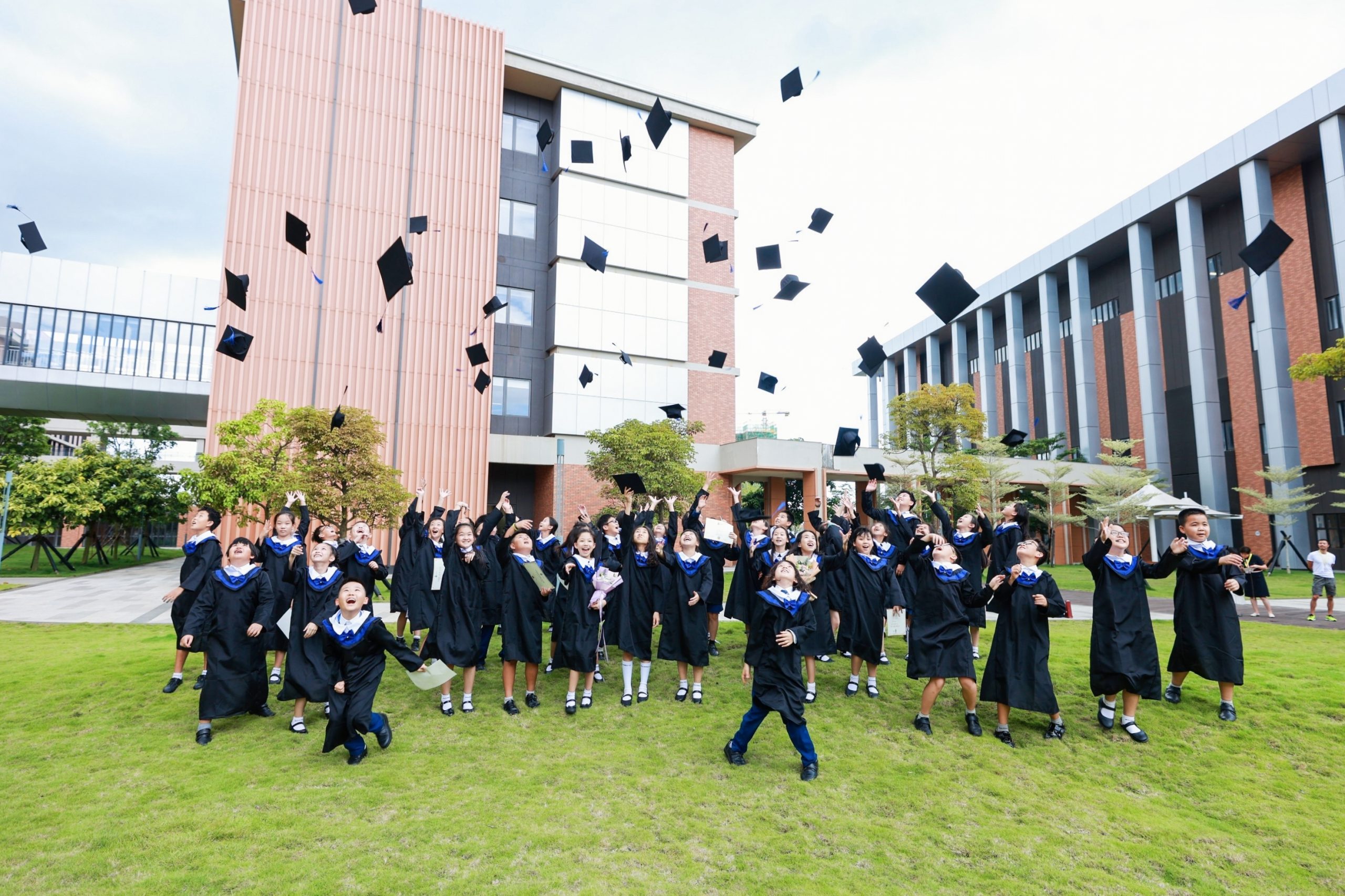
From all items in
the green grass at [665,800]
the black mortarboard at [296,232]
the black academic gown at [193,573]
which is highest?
the black mortarboard at [296,232]

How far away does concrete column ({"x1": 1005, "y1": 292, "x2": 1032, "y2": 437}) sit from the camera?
123 ft

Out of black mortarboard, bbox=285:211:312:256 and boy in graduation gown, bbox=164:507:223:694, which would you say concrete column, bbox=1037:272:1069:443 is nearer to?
black mortarboard, bbox=285:211:312:256

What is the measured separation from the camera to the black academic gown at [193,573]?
6.52 meters

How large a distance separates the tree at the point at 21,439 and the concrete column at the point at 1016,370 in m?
44.7

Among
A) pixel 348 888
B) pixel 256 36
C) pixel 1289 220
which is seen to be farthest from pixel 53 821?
pixel 1289 220

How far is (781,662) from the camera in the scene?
17.0 ft

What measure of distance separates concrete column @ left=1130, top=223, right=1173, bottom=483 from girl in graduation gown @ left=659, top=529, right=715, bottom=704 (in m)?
30.1

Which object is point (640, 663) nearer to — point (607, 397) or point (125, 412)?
point (607, 397)

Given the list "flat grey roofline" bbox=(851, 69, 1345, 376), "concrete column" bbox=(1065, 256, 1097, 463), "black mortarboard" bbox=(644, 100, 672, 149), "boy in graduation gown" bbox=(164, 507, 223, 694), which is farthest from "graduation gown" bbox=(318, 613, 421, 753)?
"concrete column" bbox=(1065, 256, 1097, 463)

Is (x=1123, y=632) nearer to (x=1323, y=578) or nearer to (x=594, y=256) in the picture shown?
(x=1323, y=578)

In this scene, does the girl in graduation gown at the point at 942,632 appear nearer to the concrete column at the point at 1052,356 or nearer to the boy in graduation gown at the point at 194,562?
the boy in graduation gown at the point at 194,562

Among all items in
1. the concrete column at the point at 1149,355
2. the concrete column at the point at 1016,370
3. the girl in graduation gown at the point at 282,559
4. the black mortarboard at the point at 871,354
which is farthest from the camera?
the concrete column at the point at 1016,370

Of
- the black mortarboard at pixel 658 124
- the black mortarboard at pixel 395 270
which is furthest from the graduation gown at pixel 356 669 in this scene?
the black mortarboard at pixel 658 124

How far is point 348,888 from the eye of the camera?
11.7 feet
